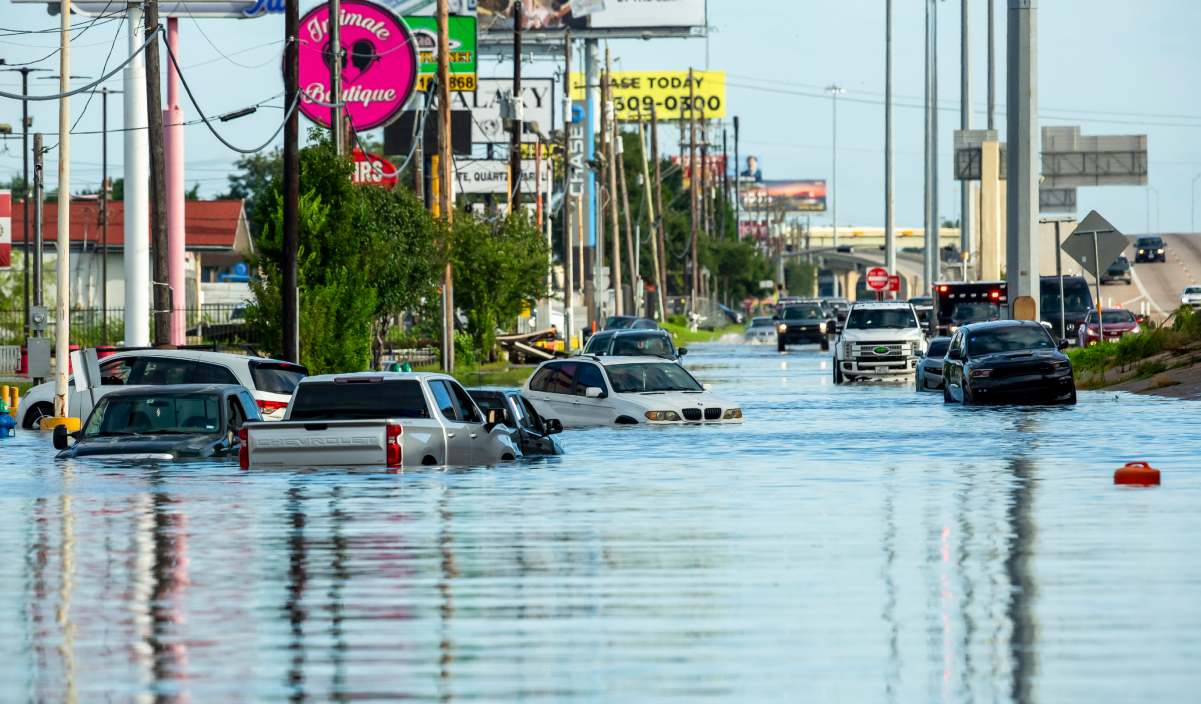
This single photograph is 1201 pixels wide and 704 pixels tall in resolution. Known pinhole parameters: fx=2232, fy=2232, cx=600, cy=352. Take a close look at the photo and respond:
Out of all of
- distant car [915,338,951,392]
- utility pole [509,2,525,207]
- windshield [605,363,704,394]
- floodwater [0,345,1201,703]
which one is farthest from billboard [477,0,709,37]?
floodwater [0,345,1201,703]

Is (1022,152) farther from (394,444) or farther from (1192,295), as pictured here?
(1192,295)

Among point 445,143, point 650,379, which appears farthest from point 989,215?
point 650,379

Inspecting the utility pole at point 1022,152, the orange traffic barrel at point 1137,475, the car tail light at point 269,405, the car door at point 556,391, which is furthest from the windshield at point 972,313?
the orange traffic barrel at point 1137,475

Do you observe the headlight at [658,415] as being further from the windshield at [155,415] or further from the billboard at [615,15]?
the billboard at [615,15]

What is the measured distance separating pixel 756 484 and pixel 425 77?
71.1m

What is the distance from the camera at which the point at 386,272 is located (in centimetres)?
4834

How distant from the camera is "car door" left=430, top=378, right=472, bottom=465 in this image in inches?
898

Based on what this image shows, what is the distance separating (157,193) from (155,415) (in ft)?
54.7

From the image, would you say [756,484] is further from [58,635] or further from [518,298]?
[518,298]

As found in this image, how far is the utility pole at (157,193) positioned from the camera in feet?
135

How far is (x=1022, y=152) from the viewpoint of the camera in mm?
48531

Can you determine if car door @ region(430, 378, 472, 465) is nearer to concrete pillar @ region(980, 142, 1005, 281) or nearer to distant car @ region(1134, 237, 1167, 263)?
concrete pillar @ region(980, 142, 1005, 281)

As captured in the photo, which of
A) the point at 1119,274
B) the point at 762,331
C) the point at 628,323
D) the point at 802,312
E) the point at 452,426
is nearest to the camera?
the point at 452,426

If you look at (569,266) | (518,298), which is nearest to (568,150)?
(569,266)
